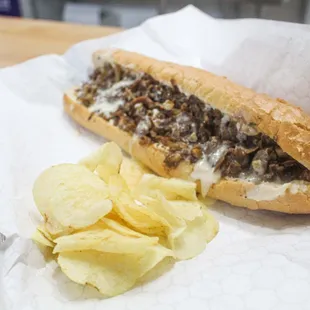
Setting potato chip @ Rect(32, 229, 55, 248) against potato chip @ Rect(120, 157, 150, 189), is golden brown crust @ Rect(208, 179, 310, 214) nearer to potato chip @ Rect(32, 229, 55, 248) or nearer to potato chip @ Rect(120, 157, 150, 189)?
potato chip @ Rect(120, 157, 150, 189)

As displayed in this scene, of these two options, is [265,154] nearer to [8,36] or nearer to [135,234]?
[135,234]

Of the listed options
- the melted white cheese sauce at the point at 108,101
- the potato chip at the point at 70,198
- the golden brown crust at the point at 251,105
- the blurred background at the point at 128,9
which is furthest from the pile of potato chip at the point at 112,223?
the blurred background at the point at 128,9

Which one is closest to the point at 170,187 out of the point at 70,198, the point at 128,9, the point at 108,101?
the point at 70,198

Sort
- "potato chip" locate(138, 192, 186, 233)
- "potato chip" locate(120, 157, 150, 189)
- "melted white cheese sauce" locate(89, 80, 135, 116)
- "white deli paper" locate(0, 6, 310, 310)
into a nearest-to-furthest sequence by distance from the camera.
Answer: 1. "white deli paper" locate(0, 6, 310, 310)
2. "potato chip" locate(138, 192, 186, 233)
3. "potato chip" locate(120, 157, 150, 189)
4. "melted white cheese sauce" locate(89, 80, 135, 116)

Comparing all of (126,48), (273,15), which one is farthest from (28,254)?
(273,15)

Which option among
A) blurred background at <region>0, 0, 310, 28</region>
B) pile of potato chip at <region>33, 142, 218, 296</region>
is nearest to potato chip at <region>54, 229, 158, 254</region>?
pile of potato chip at <region>33, 142, 218, 296</region>

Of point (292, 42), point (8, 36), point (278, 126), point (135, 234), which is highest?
point (292, 42)
